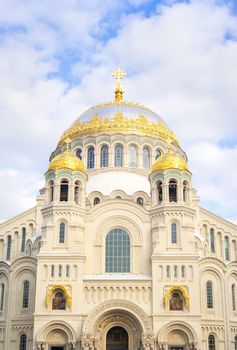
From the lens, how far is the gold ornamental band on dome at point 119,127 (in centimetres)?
4778

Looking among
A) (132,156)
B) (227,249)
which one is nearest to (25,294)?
(132,156)

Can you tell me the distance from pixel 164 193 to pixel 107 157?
11.2m

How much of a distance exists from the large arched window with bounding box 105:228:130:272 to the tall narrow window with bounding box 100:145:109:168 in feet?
35.4

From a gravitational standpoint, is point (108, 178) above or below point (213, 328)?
above

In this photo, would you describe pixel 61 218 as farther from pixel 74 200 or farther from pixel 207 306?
pixel 207 306

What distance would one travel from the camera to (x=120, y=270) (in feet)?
117

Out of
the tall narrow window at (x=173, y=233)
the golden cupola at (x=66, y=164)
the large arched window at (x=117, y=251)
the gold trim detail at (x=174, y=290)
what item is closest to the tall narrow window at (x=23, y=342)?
the large arched window at (x=117, y=251)

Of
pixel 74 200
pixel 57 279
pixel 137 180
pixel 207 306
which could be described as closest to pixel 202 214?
pixel 137 180

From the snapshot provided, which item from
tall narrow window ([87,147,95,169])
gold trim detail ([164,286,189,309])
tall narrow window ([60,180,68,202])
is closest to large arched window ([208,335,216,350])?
gold trim detail ([164,286,189,309])

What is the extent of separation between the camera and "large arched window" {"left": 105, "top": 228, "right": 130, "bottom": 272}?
35812 mm

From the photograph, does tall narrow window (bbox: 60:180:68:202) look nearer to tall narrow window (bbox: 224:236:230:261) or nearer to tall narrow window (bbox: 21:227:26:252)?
tall narrow window (bbox: 21:227:26:252)

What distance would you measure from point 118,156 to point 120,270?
44.6ft

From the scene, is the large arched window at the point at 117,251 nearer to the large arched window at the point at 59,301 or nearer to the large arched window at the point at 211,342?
the large arched window at the point at 59,301

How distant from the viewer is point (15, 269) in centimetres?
3803
